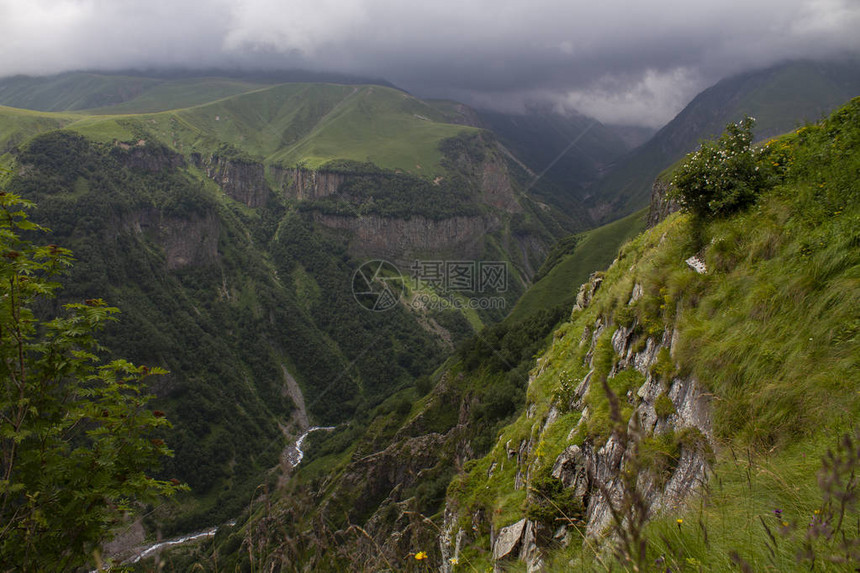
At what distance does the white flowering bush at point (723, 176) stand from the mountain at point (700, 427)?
16 centimetres

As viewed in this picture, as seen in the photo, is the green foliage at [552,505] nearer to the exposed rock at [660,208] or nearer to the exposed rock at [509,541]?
the exposed rock at [509,541]

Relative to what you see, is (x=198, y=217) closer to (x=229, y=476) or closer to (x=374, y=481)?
(x=229, y=476)

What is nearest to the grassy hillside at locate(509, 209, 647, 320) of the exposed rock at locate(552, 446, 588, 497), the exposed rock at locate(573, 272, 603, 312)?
the exposed rock at locate(573, 272, 603, 312)

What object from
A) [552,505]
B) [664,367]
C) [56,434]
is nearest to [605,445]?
[552,505]

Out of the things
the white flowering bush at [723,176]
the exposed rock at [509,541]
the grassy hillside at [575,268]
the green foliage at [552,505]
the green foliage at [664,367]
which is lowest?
the grassy hillside at [575,268]

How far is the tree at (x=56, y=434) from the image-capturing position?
5.00 meters

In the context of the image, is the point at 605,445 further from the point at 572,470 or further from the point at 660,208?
the point at 660,208

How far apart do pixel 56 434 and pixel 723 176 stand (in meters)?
12.9

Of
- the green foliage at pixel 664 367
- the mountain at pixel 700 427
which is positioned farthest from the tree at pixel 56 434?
the green foliage at pixel 664 367

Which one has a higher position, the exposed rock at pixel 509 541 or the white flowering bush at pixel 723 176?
the white flowering bush at pixel 723 176

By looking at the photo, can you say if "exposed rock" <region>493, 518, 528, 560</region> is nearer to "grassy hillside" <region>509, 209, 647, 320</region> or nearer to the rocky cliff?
the rocky cliff

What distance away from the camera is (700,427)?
6.64 m

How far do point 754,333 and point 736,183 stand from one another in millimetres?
4356

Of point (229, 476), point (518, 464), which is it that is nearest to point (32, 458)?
point (518, 464)
